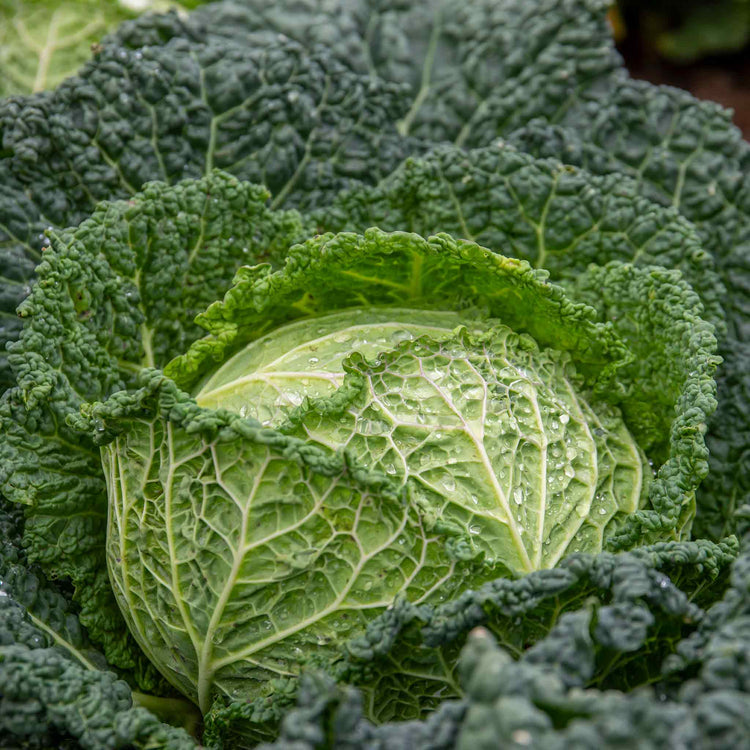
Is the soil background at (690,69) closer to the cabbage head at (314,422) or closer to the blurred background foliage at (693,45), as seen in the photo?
the blurred background foliage at (693,45)

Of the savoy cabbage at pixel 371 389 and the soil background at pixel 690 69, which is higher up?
the soil background at pixel 690 69

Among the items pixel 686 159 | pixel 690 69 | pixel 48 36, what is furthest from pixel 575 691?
pixel 690 69

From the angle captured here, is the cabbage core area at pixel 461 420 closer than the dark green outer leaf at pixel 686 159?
→ Yes

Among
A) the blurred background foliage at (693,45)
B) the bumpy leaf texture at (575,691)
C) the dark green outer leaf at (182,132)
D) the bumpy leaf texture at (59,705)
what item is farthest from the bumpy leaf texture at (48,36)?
the bumpy leaf texture at (575,691)

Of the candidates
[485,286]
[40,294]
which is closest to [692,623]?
[485,286]

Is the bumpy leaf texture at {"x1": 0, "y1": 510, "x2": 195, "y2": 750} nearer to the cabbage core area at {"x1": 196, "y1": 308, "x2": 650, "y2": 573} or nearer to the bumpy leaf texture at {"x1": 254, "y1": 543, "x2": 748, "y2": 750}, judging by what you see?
the bumpy leaf texture at {"x1": 254, "y1": 543, "x2": 748, "y2": 750}

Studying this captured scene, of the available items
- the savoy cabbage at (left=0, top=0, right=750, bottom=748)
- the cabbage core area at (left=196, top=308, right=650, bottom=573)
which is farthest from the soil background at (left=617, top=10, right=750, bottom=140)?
the cabbage core area at (left=196, top=308, right=650, bottom=573)
